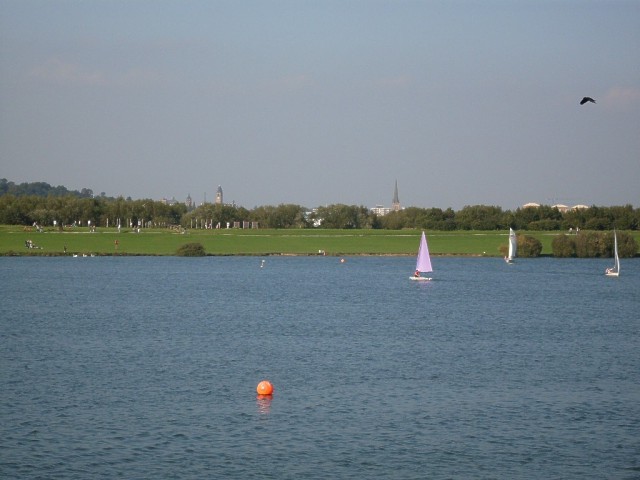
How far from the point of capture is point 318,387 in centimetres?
3509

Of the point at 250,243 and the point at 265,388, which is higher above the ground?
the point at 250,243

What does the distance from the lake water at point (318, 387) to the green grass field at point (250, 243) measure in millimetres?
64643

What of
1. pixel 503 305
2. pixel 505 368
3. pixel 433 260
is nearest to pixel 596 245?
pixel 433 260

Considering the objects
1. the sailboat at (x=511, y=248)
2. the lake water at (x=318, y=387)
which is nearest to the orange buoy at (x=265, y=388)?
the lake water at (x=318, y=387)

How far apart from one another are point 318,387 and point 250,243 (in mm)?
117404

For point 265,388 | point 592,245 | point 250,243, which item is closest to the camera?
point 265,388

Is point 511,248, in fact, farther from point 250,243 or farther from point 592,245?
point 250,243

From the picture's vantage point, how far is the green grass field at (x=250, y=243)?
138 m

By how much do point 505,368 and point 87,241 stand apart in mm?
111390

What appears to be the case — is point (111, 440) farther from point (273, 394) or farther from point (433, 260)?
point (433, 260)

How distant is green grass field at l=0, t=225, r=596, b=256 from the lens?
5452 inches

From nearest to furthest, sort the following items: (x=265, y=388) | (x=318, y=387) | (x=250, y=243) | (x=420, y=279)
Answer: (x=265, y=388)
(x=318, y=387)
(x=420, y=279)
(x=250, y=243)

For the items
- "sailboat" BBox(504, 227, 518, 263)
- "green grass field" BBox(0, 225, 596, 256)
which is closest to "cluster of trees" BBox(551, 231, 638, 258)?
"green grass field" BBox(0, 225, 596, 256)

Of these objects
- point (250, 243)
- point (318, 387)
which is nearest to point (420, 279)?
point (318, 387)
